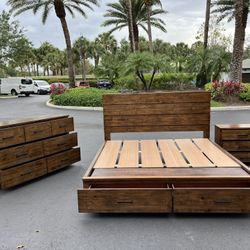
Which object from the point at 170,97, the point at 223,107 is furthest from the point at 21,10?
the point at 170,97

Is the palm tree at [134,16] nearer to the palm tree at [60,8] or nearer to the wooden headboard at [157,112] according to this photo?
the palm tree at [60,8]

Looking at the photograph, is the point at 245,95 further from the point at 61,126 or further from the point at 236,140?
the point at 61,126

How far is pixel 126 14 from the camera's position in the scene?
2786 centimetres

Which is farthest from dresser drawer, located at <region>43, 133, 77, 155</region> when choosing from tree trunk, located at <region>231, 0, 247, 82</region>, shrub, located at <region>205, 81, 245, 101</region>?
tree trunk, located at <region>231, 0, 247, 82</region>

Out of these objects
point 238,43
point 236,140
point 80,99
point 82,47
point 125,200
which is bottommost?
point 80,99

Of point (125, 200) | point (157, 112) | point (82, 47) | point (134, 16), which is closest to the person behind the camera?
point (125, 200)

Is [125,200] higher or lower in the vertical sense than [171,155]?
lower

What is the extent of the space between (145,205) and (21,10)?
23.0m

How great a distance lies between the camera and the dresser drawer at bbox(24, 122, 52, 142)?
445 centimetres

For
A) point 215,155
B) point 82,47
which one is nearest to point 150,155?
point 215,155

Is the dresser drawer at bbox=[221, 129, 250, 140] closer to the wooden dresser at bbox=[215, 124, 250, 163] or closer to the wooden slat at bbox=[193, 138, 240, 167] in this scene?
the wooden dresser at bbox=[215, 124, 250, 163]

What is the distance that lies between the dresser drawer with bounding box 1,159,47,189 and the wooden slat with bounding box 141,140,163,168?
1.58m

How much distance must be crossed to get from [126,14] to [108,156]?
2588 centimetres

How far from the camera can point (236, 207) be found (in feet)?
10.4
